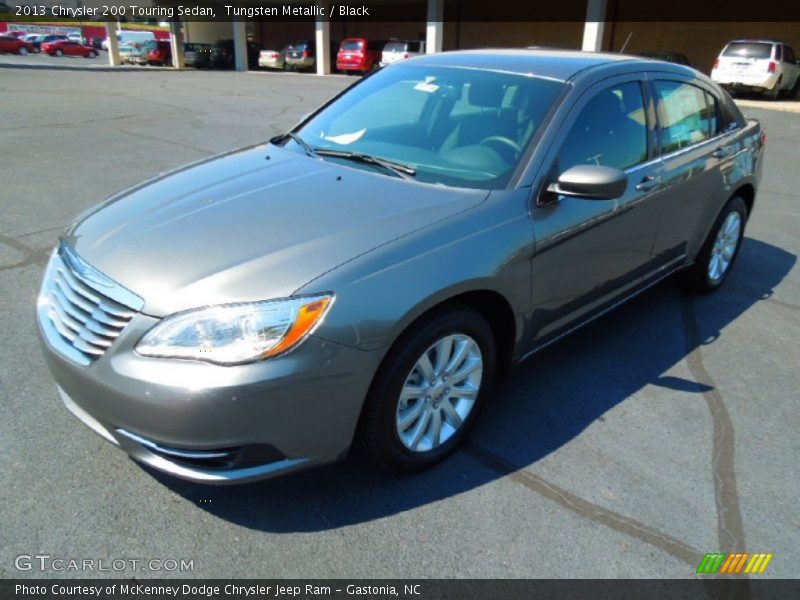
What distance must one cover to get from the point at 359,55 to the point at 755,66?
56.1ft

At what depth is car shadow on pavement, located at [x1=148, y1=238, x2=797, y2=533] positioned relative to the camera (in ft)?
8.21

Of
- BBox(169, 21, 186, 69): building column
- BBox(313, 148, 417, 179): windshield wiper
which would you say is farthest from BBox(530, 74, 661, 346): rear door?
BBox(169, 21, 186, 69): building column

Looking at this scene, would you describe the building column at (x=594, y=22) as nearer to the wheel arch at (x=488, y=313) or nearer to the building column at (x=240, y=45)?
the building column at (x=240, y=45)

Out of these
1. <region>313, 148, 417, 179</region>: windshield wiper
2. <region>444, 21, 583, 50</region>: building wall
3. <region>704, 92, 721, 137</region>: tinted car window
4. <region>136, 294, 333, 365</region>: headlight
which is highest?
<region>444, 21, 583, 50</region>: building wall

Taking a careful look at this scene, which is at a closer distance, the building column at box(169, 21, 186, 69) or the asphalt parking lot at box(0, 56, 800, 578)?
the asphalt parking lot at box(0, 56, 800, 578)

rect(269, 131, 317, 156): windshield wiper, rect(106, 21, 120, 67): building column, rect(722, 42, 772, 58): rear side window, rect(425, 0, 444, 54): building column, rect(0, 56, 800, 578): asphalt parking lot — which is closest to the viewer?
rect(0, 56, 800, 578): asphalt parking lot

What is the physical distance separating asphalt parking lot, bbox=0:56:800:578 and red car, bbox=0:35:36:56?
175 feet

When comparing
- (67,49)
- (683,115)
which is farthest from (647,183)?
(67,49)

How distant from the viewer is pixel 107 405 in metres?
2.19

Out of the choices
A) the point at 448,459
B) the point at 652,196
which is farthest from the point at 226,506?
the point at 652,196

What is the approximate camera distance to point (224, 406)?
2043 mm

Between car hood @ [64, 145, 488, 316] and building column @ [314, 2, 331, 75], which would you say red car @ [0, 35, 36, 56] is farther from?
car hood @ [64, 145, 488, 316]

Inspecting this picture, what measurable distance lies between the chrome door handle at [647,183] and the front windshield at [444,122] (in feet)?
2.49

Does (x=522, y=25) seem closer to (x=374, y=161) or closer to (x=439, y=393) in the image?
(x=374, y=161)
